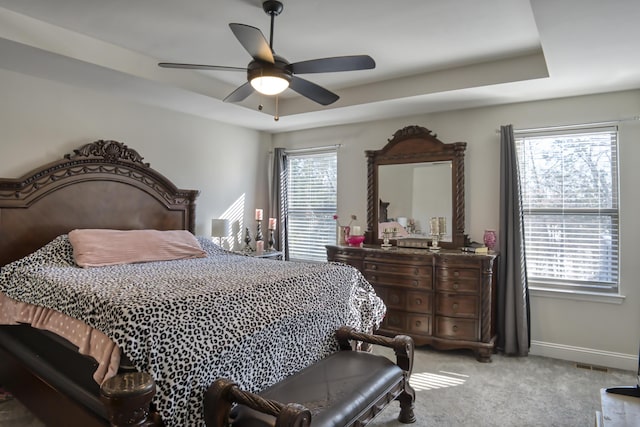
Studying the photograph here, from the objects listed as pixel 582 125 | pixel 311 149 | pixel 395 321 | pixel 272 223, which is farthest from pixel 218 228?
pixel 582 125

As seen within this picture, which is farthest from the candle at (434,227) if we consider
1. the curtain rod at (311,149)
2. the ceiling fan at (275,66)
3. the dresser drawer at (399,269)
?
the ceiling fan at (275,66)

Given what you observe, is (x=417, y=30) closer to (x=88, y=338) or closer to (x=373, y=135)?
(x=373, y=135)

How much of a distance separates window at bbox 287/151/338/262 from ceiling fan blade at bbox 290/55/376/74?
8.86 feet

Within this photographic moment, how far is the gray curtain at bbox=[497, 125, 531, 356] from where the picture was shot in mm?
3787

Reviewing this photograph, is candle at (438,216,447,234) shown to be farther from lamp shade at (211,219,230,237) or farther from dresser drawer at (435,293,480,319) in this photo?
lamp shade at (211,219,230,237)

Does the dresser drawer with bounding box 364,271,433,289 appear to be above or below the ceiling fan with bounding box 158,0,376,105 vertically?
below

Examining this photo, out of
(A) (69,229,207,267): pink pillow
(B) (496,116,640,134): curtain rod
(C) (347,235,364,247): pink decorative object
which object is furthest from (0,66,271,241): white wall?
(B) (496,116,640,134): curtain rod

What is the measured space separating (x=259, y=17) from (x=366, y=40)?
86 centimetres

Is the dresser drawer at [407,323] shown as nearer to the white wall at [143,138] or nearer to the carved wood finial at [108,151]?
the white wall at [143,138]

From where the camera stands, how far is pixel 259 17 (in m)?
2.76

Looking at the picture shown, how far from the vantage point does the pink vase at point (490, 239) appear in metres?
3.96

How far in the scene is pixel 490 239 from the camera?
3.96 m

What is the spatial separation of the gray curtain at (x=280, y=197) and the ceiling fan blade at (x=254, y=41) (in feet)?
10.1

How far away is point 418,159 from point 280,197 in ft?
6.42
